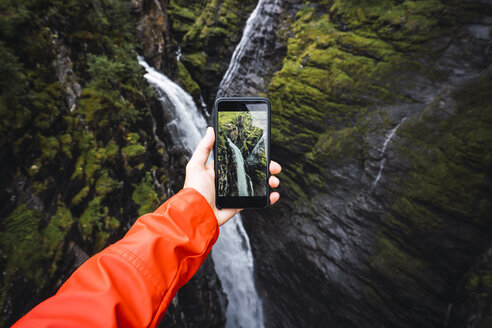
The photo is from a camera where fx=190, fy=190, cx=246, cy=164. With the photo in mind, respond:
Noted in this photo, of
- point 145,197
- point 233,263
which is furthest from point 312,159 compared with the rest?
point 233,263

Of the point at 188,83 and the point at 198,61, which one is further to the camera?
the point at 198,61

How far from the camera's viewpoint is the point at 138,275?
1.31 meters

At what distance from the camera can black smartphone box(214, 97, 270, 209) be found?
2.16m

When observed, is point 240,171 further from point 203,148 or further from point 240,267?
point 240,267

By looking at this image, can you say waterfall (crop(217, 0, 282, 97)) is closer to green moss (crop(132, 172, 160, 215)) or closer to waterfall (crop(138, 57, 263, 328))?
waterfall (crop(138, 57, 263, 328))

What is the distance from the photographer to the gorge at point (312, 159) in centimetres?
314

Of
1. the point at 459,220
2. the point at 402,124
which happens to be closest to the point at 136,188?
the point at 402,124

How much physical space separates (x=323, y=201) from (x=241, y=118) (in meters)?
4.92

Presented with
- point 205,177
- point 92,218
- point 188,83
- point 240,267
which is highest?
point 188,83

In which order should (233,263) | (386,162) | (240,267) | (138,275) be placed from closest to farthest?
(138,275) → (386,162) → (233,263) → (240,267)

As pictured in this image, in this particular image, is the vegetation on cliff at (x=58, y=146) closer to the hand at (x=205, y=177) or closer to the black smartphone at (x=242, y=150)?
the hand at (x=205, y=177)

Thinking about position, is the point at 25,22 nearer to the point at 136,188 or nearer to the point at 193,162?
the point at 136,188

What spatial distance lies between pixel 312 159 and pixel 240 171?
4.59 m

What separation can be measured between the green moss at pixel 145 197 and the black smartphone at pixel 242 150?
3.57 meters
